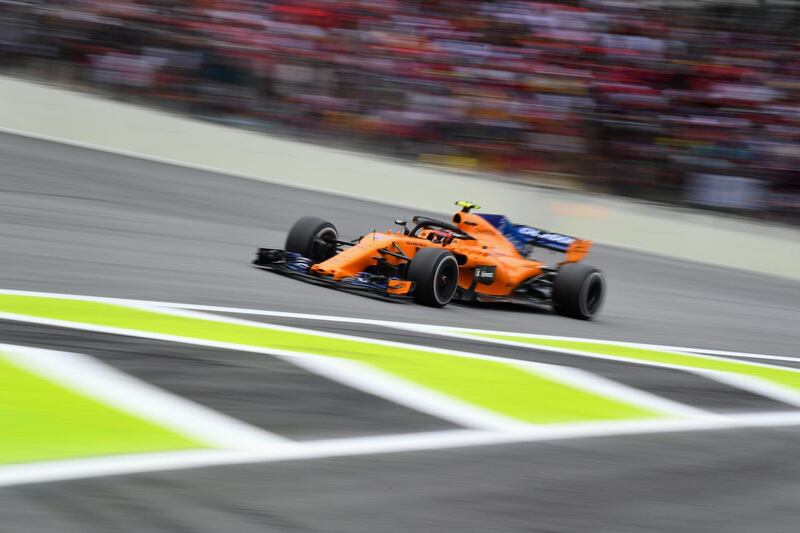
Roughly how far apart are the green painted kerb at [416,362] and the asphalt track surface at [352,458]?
40 centimetres

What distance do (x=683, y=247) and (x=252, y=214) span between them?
19.7ft

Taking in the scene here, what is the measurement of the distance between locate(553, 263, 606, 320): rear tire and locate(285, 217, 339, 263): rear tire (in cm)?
203

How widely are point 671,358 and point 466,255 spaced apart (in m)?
2.07

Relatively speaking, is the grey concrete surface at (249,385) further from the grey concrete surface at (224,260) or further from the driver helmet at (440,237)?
the driver helmet at (440,237)

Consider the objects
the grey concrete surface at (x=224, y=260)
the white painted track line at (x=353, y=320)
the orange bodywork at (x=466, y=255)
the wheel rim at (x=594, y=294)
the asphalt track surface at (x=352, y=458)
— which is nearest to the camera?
the asphalt track surface at (x=352, y=458)

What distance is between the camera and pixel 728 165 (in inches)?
570

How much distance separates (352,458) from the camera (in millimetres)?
3764

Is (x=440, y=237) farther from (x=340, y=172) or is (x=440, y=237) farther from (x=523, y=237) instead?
(x=340, y=172)

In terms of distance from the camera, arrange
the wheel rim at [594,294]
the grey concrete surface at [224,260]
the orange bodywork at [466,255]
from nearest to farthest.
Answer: the grey concrete surface at [224,260] < the orange bodywork at [466,255] < the wheel rim at [594,294]

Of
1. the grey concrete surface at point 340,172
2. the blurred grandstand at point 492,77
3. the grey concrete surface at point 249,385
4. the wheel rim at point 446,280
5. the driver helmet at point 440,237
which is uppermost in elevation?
the blurred grandstand at point 492,77

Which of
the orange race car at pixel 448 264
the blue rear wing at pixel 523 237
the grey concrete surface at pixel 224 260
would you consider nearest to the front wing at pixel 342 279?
the orange race car at pixel 448 264

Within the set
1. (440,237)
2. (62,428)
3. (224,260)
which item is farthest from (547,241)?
(62,428)

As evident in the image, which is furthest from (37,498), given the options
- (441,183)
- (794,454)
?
(441,183)

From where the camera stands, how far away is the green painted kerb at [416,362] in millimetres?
5043
